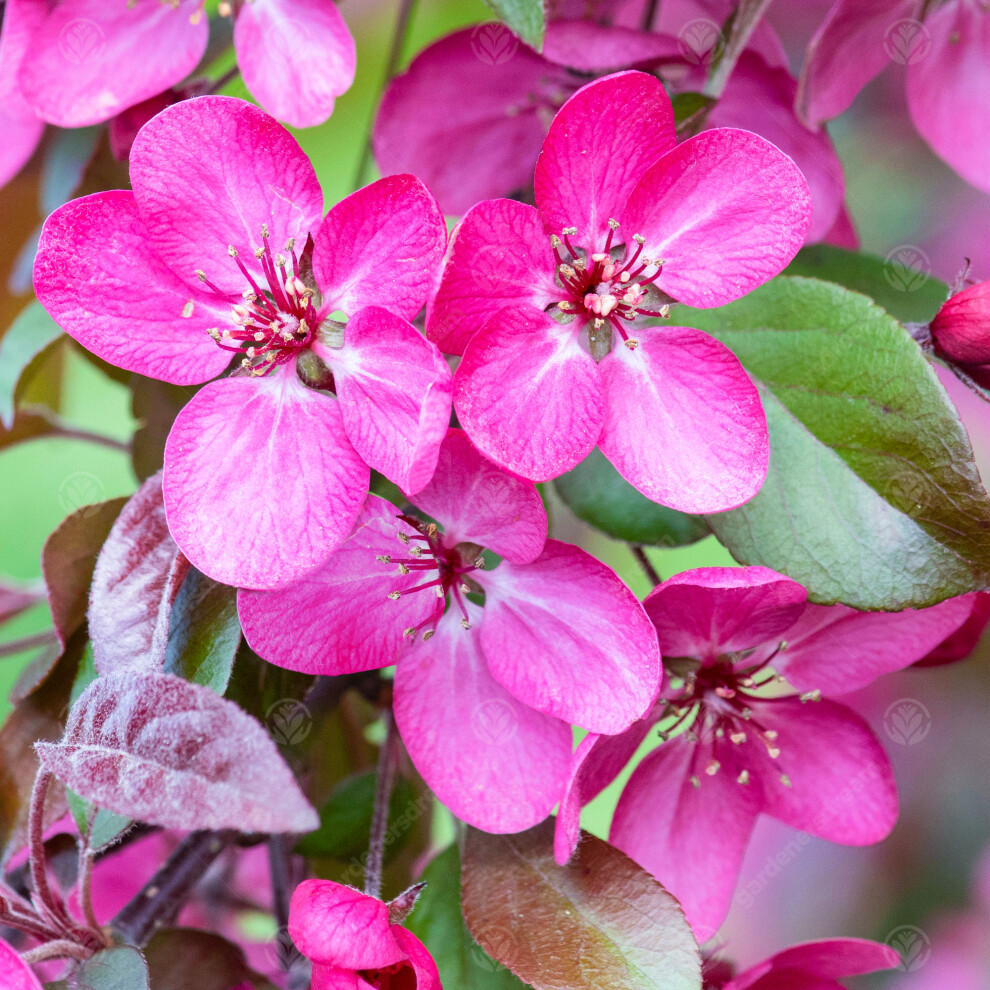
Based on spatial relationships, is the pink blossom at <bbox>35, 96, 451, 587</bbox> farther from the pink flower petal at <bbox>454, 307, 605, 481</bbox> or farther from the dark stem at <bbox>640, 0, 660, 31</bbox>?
the dark stem at <bbox>640, 0, 660, 31</bbox>

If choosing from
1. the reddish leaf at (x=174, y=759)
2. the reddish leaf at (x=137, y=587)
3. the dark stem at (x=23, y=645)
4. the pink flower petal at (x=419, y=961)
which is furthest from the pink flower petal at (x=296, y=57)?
the dark stem at (x=23, y=645)

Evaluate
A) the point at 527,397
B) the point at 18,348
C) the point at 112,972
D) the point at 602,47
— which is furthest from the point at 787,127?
the point at 112,972

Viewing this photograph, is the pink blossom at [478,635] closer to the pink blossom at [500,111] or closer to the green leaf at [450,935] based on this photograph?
the green leaf at [450,935]

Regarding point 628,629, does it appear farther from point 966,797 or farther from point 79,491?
point 966,797

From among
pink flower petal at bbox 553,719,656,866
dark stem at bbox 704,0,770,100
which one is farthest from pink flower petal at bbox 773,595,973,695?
dark stem at bbox 704,0,770,100

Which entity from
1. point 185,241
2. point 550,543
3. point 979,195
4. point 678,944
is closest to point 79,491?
point 185,241

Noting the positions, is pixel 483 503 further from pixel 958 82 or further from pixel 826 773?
pixel 958 82
